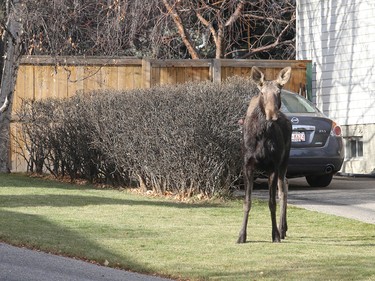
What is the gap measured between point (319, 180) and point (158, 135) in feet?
15.3

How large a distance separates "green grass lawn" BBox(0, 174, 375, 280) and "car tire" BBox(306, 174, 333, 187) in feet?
14.0

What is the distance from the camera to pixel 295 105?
71.2 feet

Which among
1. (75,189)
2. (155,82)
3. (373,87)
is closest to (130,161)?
(75,189)

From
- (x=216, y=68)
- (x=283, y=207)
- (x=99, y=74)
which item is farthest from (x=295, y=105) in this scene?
(x=283, y=207)

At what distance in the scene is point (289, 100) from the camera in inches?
861

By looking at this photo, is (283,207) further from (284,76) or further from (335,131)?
(335,131)

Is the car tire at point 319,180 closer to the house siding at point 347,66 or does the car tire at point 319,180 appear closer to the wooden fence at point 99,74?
the wooden fence at point 99,74

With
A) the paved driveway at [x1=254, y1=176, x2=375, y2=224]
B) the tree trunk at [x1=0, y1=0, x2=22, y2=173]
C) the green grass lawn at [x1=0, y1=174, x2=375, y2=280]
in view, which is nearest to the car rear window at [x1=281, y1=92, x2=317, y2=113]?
the paved driveway at [x1=254, y1=176, x2=375, y2=224]

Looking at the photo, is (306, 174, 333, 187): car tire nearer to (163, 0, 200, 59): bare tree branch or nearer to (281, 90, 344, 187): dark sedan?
(281, 90, 344, 187): dark sedan

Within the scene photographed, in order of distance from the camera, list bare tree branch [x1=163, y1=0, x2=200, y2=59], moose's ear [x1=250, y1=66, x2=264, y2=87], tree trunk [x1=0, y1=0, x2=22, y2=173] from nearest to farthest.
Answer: moose's ear [x1=250, y1=66, x2=264, y2=87] → tree trunk [x1=0, y1=0, x2=22, y2=173] → bare tree branch [x1=163, y1=0, x2=200, y2=59]

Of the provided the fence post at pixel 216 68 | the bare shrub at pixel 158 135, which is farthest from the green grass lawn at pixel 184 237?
the fence post at pixel 216 68

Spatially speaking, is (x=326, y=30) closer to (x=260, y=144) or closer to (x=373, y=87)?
(x=373, y=87)

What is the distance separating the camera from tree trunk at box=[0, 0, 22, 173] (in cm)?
2283

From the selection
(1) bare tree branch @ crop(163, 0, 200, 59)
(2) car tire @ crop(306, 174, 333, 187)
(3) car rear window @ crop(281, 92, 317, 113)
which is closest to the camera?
(3) car rear window @ crop(281, 92, 317, 113)
